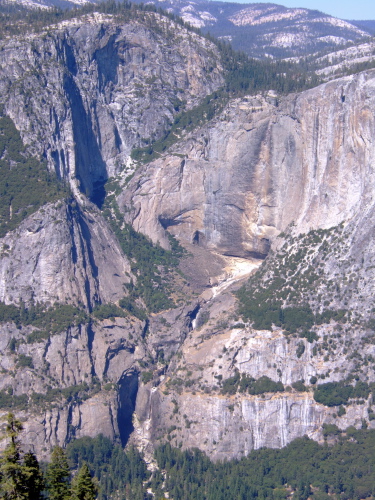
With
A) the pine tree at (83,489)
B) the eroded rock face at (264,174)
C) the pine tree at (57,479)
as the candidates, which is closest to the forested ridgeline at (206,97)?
the eroded rock face at (264,174)

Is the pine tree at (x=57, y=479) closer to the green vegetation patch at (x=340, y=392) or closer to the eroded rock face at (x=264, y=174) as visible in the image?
the green vegetation patch at (x=340, y=392)

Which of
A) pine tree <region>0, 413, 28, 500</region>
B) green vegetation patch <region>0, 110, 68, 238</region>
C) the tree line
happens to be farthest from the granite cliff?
pine tree <region>0, 413, 28, 500</region>

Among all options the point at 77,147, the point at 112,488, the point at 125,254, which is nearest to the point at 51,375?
the point at 112,488

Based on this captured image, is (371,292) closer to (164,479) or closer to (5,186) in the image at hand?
(164,479)

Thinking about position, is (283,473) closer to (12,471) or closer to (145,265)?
(145,265)

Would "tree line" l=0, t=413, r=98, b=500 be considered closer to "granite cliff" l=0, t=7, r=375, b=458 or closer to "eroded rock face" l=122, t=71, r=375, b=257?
"granite cliff" l=0, t=7, r=375, b=458
